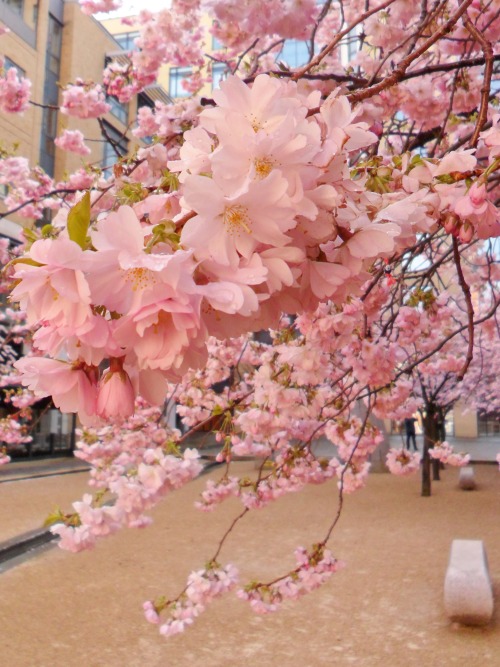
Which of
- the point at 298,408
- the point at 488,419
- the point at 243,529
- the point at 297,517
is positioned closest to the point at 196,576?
the point at 298,408

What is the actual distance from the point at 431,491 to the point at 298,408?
862 centimetres

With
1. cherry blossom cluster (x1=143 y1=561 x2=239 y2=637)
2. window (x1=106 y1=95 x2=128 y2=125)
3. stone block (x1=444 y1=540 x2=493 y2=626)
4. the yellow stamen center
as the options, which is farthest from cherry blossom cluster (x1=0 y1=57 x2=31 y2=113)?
window (x1=106 y1=95 x2=128 y2=125)

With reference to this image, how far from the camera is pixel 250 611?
15.9 ft

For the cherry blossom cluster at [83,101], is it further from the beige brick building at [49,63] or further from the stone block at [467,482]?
the beige brick building at [49,63]

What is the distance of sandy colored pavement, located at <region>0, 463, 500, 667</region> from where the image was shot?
399cm

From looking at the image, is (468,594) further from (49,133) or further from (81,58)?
(81,58)

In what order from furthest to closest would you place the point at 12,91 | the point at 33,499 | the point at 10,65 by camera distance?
the point at 10,65 < the point at 33,499 < the point at 12,91

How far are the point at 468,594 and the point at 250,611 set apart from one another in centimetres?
163

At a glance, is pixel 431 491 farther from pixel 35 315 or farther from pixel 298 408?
pixel 35 315

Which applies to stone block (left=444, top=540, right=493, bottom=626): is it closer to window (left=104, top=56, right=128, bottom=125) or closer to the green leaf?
the green leaf

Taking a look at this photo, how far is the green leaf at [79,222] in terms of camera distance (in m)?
0.67

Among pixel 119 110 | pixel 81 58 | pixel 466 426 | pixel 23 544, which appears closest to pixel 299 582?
pixel 23 544

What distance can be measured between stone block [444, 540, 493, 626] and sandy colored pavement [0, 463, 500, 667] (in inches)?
4.1

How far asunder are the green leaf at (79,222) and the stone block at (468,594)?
14.8 ft
